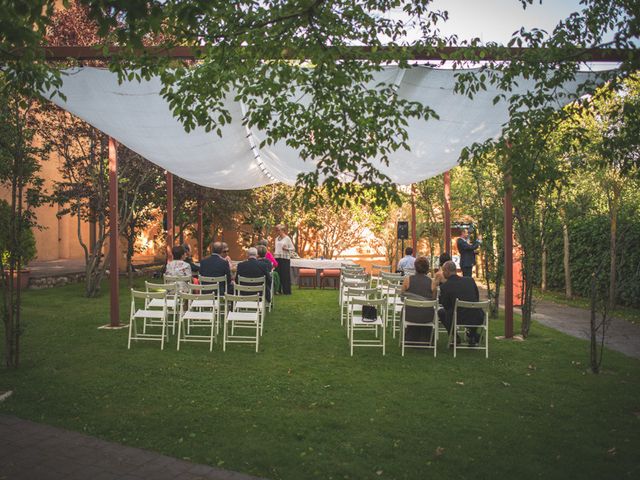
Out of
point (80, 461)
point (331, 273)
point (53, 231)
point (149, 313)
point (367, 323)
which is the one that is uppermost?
point (53, 231)

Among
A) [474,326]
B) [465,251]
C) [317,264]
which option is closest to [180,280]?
[474,326]

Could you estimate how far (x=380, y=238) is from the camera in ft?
72.9

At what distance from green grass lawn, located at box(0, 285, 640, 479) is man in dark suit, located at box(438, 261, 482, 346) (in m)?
0.40

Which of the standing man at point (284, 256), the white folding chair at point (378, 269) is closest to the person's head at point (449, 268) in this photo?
the white folding chair at point (378, 269)

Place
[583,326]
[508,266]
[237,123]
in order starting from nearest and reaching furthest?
1. [237,123]
2. [508,266]
3. [583,326]

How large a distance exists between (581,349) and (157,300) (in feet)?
19.3

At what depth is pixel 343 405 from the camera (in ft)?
17.7

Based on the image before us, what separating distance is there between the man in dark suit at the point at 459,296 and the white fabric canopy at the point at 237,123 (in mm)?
1700

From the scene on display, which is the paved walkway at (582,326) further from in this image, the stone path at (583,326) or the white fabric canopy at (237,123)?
the white fabric canopy at (237,123)

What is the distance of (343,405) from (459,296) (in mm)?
2985

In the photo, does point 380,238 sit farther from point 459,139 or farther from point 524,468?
point 524,468

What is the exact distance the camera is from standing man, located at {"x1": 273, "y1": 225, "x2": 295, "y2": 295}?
14.1m

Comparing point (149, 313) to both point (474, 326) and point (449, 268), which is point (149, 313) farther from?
point (474, 326)

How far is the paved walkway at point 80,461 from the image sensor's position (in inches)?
150
